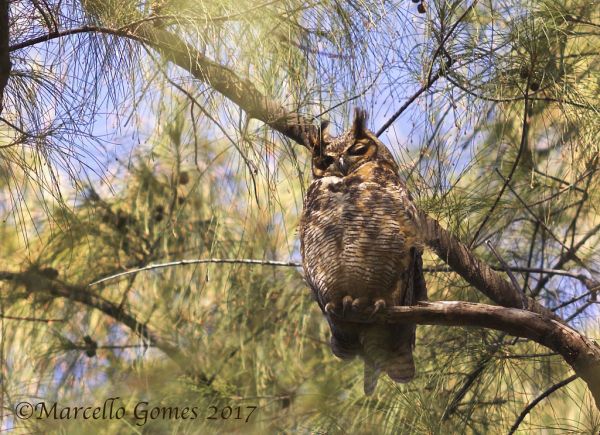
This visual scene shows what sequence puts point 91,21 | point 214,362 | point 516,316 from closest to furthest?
point 516,316
point 91,21
point 214,362

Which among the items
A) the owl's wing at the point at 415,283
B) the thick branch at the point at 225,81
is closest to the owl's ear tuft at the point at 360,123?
the thick branch at the point at 225,81

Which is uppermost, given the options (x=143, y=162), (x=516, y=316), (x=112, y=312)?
(x=143, y=162)

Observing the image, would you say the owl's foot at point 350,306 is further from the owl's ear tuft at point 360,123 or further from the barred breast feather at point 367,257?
the owl's ear tuft at point 360,123

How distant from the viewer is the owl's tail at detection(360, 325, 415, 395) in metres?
2.53

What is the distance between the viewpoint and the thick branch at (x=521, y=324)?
1.96 metres

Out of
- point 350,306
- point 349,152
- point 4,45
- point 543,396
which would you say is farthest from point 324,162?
point 4,45

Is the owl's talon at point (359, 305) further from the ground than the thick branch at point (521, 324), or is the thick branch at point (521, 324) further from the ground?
the owl's talon at point (359, 305)

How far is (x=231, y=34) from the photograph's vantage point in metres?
2.30

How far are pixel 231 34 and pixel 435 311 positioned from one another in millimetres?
909

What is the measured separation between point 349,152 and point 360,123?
0.35 feet

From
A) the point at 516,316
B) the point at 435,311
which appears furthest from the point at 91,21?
the point at 516,316

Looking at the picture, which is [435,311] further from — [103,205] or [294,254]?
[103,205]

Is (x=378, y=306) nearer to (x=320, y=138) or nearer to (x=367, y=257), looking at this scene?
(x=367, y=257)

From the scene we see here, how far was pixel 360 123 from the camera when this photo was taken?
110 inches
